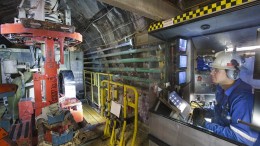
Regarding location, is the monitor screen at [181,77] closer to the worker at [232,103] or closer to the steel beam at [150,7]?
the worker at [232,103]

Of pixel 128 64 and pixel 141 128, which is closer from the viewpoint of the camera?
pixel 141 128

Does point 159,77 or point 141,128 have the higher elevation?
point 159,77

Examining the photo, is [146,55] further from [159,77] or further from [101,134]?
[101,134]

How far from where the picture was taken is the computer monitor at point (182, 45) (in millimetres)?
3691

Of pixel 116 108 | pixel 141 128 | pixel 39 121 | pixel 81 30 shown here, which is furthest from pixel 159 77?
pixel 81 30

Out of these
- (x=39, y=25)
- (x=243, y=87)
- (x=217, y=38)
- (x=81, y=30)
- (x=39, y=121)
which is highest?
(x=81, y=30)

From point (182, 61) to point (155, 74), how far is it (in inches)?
32.0

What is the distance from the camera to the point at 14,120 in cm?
551

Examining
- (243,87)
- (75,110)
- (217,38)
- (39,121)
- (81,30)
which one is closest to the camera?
(243,87)

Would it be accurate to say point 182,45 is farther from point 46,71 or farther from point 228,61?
point 46,71

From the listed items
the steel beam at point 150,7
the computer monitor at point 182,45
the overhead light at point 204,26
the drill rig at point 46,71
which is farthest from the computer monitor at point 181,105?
the drill rig at point 46,71

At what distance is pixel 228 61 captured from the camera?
234 centimetres

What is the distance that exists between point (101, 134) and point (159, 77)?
251 centimetres

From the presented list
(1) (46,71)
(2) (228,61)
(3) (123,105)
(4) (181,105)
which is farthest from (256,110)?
(1) (46,71)
